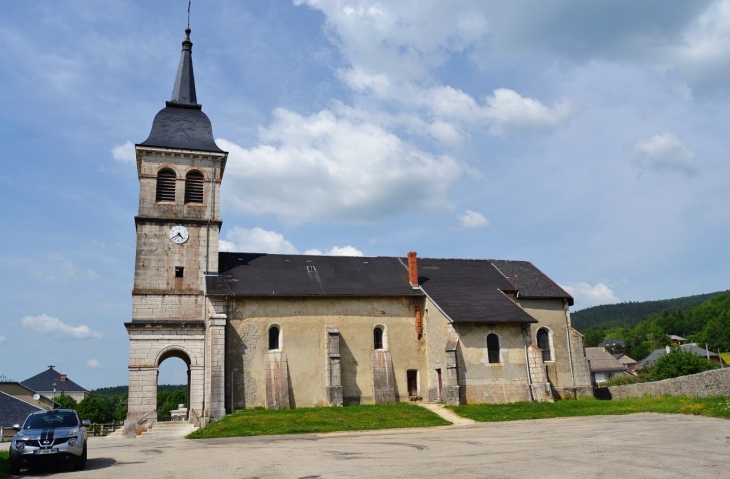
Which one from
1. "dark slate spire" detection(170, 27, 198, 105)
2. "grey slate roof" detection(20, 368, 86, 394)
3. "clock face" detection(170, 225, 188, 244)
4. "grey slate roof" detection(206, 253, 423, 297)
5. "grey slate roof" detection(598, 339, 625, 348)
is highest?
"dark slate spire" detection(170, 27, 198, 105)

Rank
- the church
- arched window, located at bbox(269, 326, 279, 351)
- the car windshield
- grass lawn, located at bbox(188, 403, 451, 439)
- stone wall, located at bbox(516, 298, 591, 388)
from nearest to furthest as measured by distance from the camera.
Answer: the car windshield, grass lawn, located at bbox(188, 403, 451, 439), the church, arched window, located at bbox(269, 326, 279, 351), stone wall, located at bbox(516, 298, 591, 388)

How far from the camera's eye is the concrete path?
25.2 metres

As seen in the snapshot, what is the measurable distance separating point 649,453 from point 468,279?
24.7 meters

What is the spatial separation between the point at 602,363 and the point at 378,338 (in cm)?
6288

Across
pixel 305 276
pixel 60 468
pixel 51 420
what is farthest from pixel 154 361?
pixel 60 468

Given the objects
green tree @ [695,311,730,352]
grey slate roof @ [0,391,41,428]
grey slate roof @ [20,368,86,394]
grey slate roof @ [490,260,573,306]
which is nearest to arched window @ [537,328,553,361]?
grey slate roof @ [490,260,573,306]

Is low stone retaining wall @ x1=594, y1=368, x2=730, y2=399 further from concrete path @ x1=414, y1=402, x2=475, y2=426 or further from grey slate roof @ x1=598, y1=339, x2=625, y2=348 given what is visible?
grey slate roof @ x1=598, y1=339, x2=625, y2=348

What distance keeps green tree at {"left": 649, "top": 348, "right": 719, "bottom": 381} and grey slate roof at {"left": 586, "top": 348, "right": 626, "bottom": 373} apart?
4596 cm

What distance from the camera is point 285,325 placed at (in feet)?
104

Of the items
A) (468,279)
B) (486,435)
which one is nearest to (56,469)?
(486,435)

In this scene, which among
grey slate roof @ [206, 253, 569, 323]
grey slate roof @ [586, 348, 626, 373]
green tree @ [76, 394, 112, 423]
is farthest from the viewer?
grey slate roof @ [586, 348, 626, 373]

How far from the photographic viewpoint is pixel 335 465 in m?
12.7

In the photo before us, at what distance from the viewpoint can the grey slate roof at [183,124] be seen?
3366 cm

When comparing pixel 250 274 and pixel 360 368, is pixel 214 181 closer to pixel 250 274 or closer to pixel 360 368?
pixel 250 274
